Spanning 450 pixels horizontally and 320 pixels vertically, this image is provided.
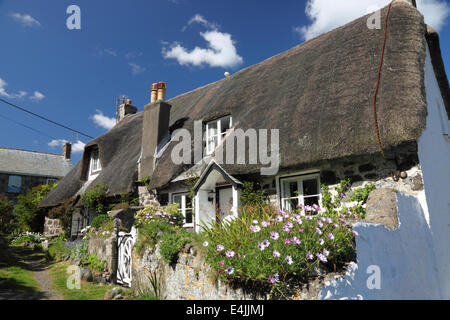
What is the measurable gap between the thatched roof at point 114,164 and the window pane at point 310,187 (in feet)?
20.8

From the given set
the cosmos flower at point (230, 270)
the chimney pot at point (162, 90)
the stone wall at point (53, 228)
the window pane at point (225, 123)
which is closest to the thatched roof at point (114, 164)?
the stone wall at point (53, 228)

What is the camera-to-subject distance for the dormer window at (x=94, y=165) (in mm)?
14094

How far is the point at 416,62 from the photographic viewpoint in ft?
20.2

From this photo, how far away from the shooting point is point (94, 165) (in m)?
14.5

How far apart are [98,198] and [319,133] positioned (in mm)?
9097

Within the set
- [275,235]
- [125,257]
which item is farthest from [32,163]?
[275,235]

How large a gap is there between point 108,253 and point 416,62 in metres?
8.07

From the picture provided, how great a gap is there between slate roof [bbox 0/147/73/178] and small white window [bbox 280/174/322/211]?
26036 mm

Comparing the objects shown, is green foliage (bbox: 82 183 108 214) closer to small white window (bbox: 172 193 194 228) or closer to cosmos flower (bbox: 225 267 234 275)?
small white window (bbox: 172 193 194 228)

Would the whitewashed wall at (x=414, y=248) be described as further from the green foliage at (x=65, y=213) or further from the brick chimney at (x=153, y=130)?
the green foliage at (x=65, y=213)

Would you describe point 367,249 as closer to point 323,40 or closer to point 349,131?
point 349,131

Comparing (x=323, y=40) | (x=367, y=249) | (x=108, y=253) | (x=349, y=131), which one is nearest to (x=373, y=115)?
(x=349, y=131)

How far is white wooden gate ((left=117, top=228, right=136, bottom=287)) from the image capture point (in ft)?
21.4

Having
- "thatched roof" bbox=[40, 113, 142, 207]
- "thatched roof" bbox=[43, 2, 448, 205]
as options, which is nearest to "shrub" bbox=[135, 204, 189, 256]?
"thatched roof" bbox=[43, 2, 448, 205]
